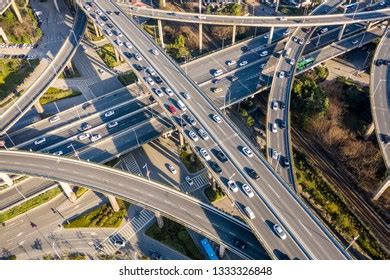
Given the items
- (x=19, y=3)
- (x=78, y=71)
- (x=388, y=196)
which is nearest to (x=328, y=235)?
(x=388, y=196)

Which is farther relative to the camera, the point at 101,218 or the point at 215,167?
the point at 101,218

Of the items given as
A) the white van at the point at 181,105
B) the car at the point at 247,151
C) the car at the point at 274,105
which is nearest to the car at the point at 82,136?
the white van at the point at 181,105

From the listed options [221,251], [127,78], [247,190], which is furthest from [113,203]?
[127,78]

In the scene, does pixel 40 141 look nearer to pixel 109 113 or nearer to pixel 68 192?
pixel 68 192

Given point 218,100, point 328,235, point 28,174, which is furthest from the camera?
point 218,100

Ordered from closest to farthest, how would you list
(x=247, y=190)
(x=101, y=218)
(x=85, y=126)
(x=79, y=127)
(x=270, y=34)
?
1. (x=247, y=190)
2. (x=101, y=218)
3. (x=85, y=126)
4. (x=79, y=127)
5. (x=270, y=34)

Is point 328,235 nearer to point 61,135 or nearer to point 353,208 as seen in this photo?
point 353,208
